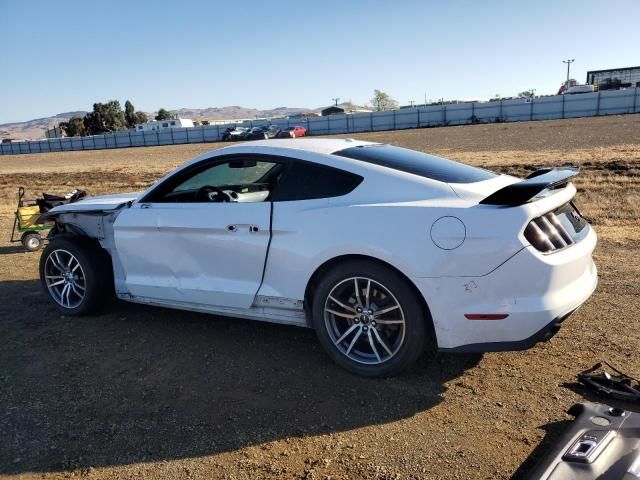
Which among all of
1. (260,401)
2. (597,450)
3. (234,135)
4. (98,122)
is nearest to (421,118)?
(234,135)

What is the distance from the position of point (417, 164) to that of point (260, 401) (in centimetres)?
203

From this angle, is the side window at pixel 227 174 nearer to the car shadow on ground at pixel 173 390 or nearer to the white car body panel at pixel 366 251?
the white car body panel at pixel 366 251

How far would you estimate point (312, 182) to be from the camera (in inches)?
158

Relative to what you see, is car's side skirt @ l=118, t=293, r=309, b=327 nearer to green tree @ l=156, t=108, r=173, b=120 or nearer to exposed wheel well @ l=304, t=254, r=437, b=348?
exposed wheel well @ l=304, t=254, r=437, b=348

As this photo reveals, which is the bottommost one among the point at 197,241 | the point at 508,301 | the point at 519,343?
the point at 519,343

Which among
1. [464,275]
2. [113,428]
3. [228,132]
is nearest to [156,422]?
[113,428]

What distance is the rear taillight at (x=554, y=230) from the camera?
11.0ft

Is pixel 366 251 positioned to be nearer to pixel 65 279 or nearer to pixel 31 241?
pixel 65 279

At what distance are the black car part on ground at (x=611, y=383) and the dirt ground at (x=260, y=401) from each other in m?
0.11

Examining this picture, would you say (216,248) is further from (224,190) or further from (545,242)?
(545,242)

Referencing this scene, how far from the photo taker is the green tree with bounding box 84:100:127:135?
118250 mm

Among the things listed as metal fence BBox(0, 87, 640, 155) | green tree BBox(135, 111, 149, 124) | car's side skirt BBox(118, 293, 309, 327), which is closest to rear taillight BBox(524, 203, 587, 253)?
car's side skirt BBox(118, 293, 309, 327)

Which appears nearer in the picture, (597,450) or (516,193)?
(597,450)

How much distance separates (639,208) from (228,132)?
55820mm
